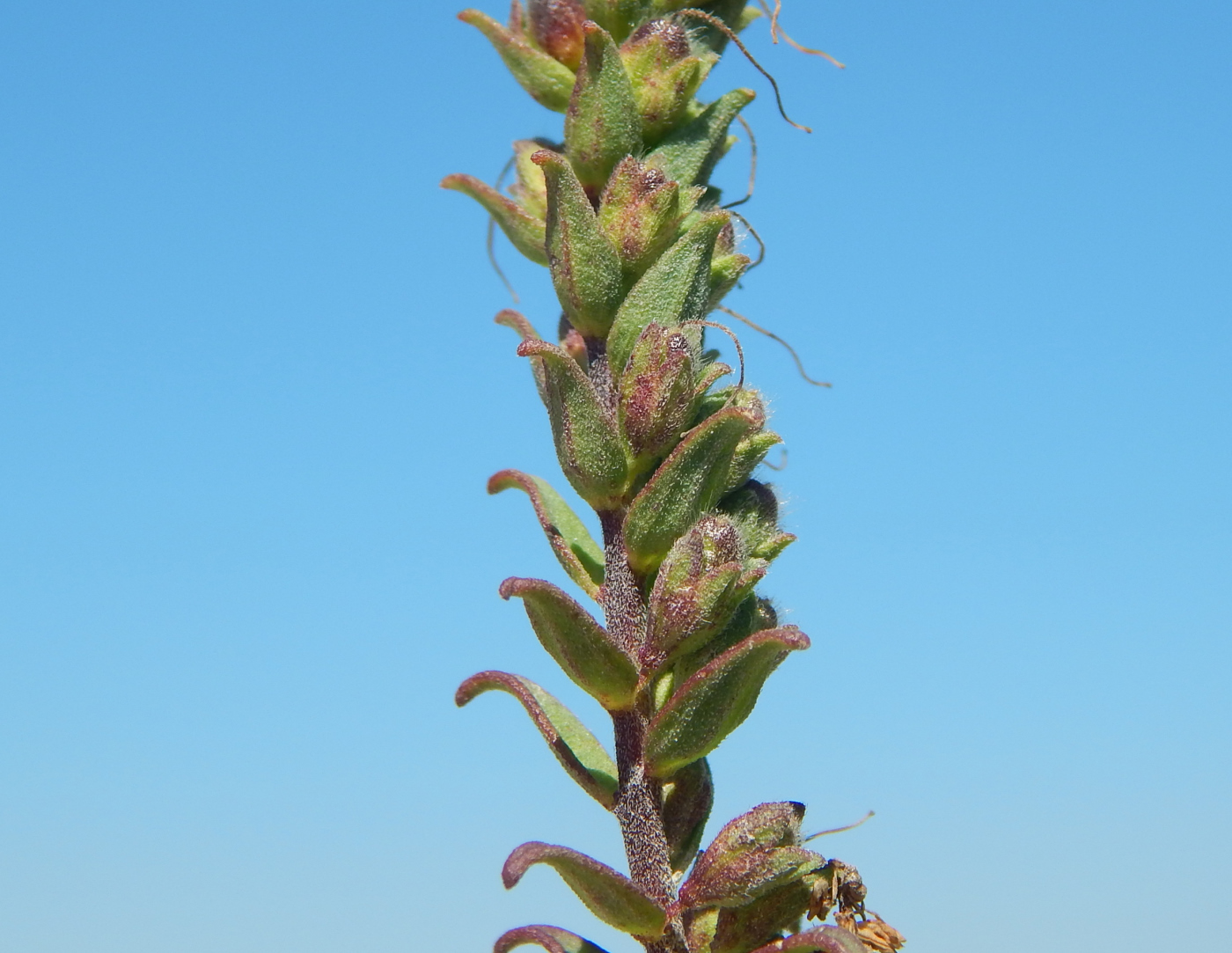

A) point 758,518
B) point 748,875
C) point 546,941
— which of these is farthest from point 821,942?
point 758,518

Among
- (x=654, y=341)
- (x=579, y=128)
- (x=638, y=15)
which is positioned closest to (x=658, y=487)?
(x=654, y=341)

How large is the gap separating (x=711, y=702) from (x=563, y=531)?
88 centimetres

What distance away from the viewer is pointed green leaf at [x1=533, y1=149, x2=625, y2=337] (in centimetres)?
349

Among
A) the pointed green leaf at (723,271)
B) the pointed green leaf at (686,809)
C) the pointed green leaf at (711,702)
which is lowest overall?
the pointed green leaf at (686,809)

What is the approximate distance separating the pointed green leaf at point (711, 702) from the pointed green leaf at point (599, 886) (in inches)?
13.0

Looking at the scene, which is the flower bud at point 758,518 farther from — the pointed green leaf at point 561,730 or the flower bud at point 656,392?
the pointed green leaf at point 561,730

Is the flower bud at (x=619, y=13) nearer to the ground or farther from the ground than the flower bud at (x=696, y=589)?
farther from the ground

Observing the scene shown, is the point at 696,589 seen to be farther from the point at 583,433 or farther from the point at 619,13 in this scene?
the point at 619,13

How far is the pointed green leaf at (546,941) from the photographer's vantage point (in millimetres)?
3225

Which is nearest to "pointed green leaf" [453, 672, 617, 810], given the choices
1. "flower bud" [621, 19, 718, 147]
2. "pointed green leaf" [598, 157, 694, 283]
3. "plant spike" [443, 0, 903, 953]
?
"plant spike" [443, 0, 903, 953]

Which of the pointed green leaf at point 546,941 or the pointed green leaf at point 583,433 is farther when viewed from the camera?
the pointed green leaf at point 583,433

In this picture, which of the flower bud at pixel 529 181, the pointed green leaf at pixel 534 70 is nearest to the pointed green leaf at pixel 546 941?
the flower bud at pixel 529 181

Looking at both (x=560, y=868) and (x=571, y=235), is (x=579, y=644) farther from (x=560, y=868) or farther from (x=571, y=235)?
(x=571, y=235)

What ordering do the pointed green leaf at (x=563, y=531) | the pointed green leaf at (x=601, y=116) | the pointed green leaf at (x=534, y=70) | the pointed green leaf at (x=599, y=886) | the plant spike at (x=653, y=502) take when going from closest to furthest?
the pointed green leaf at (x=599, y=886), the plant spike at (x=653, y=502), the pointed green leaf at (x=601, y=116), the pointed green leaf at (x=563, y=531), the pointed green leaf at (x=534, y=70)
